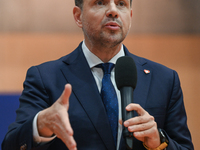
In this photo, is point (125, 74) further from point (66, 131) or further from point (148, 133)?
point (66, 131)

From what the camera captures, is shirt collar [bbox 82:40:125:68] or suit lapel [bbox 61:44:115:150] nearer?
suit lapel [bbox 61:44:115:150]

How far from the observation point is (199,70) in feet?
10.1

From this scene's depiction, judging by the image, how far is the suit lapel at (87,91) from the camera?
1445 millimetres

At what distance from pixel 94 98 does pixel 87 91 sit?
0.07 m

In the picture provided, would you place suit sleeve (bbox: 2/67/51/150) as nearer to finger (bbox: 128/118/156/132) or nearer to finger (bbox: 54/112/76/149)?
finger (bbox: 54/112/76/149)

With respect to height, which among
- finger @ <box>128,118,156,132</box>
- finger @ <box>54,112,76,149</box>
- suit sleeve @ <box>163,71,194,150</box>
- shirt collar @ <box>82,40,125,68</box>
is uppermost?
shirt collar @ <box>82,40,125,68</box>

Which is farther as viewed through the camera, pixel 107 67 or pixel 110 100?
pixel 107 67

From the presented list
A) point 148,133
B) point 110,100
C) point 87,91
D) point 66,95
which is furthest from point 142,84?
point 66,95

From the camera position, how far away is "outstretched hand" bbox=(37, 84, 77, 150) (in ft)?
3.36

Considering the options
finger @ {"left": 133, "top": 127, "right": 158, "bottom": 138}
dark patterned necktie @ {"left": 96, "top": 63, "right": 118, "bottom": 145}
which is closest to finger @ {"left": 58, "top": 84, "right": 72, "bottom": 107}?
finger @ {"left": 133, "top": 127, "right": 158, "bottom": 138}

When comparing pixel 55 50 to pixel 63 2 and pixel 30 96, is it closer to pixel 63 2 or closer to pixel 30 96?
pixel 63 2

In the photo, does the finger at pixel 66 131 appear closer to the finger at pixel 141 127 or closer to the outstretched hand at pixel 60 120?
the outstretched hand at pixel 60 120

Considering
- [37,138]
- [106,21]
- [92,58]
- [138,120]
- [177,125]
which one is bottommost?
[177,125]

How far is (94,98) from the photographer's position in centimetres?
153
